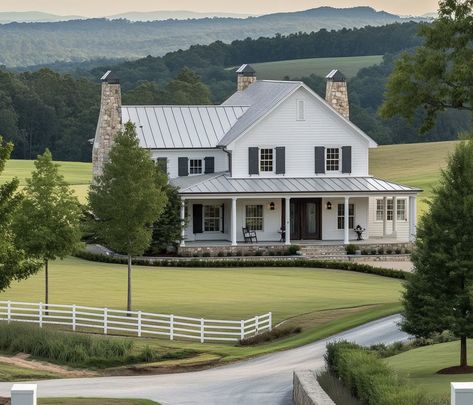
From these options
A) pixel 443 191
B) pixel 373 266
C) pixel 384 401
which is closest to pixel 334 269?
pixel 373 266

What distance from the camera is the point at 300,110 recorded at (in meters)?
68.0

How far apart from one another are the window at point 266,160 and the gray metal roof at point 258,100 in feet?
5.13

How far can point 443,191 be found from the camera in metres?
28.6

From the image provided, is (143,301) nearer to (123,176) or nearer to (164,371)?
(123,176)

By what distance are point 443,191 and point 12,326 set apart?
14515 millimetres

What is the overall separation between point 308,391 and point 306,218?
44434mm

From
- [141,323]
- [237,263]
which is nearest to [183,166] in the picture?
[237,263]

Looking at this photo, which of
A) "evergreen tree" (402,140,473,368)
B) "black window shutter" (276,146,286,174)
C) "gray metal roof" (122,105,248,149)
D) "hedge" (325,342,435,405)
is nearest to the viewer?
"hedge" (325,342,435,405)

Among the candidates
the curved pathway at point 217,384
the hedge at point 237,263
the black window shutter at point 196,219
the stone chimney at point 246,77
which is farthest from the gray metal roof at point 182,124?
the curved pathway at point 217,384

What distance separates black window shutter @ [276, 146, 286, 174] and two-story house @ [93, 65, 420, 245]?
0.16ft

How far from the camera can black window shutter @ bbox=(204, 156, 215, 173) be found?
71.4 m

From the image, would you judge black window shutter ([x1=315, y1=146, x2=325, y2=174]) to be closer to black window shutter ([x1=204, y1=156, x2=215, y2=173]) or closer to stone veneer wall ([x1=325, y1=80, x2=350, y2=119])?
black window shutter ([x1=204, y1=156, x2=215, y2=173])

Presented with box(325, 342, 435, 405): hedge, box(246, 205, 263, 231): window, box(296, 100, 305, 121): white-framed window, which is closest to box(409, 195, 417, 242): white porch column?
box(296, 100, 305, 121): white-framed window

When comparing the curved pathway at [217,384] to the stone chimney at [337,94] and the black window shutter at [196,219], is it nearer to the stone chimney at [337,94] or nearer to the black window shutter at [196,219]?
the black window shutter at [196,219]
